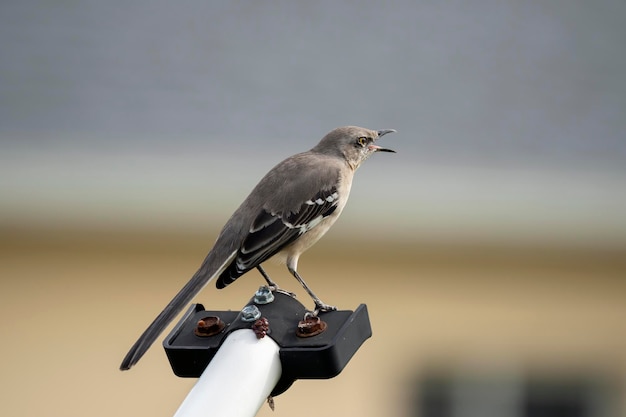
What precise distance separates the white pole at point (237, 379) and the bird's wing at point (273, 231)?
1.47 meters

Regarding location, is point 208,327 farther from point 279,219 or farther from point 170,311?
point 279,219

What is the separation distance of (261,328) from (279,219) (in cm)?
172

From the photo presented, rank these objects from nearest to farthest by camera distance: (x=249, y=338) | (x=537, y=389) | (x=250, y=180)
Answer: (x=249, y=338) < (x=250, y=180) < (x=537, y=389)

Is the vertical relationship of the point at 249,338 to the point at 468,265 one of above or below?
below

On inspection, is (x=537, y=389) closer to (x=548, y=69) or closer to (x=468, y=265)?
(x=468, y=265)

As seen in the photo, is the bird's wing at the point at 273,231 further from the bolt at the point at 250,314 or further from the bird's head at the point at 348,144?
the bolt at the point at 250,314

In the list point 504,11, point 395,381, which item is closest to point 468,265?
point 395,381

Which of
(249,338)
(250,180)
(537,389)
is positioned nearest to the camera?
(249,338)

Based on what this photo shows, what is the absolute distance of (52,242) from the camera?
959 cm

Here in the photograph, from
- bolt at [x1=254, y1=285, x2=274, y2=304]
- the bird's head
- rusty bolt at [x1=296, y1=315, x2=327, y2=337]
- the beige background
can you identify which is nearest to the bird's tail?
bolt at [x1=254, y1=285, x2=274, y2=304]

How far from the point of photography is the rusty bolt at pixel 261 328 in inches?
104

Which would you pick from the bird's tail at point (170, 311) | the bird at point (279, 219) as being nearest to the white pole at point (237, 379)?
the bird's tail at point (170, 311)

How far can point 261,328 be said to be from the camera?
2.64 meters

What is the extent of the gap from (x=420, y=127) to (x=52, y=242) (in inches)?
152
